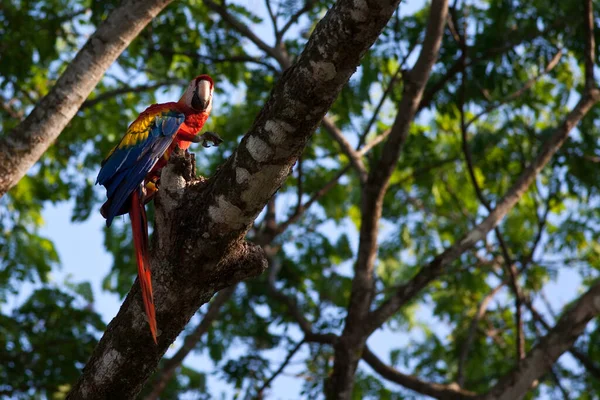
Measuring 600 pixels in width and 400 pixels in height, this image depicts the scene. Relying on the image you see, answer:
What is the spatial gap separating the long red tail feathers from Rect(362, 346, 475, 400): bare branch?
95.8 inches

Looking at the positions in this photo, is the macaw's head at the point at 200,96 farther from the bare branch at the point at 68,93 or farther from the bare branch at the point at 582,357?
the bare branch at the point at 582,357

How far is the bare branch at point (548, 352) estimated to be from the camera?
4469mm

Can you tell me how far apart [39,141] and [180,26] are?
2.95 meters

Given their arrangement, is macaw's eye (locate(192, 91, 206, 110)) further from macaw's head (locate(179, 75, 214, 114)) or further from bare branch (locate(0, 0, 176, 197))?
bare branch (locate(0, 0, 176, 197))

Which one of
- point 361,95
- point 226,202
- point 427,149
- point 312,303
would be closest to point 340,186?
point 312,303

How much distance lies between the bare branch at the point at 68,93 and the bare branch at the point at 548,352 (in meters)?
2.77

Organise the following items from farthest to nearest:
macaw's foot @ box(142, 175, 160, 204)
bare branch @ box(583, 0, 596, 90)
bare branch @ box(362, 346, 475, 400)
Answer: bare branch @ box(362, 346, 475, 400)
bare branch @ box(583, 0, 596, 90)
macaw's foot @ box(142, 175, 160, 204)

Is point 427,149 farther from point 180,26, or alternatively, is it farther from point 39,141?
point 39,141

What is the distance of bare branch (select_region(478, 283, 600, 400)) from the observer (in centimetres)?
447

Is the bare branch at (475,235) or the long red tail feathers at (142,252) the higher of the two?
the bare branch at (475,235)

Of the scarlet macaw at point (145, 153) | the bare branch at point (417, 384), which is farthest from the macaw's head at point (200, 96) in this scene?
the bare branch at point (417, 384)

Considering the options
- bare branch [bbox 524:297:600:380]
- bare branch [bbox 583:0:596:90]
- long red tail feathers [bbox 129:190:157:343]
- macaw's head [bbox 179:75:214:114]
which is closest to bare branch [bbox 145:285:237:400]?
macaw's head [bbox 179:75:214:114]

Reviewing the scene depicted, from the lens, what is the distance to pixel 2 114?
6.81m

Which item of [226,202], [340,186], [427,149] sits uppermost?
[340,186]
